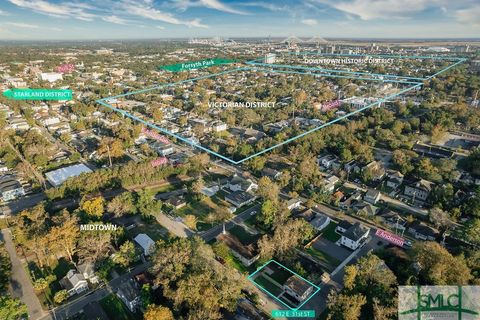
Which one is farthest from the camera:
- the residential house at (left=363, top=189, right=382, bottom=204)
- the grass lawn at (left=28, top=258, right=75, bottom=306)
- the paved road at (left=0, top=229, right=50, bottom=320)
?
the residential house at (left=363, top=189, right=382, bottom=204)

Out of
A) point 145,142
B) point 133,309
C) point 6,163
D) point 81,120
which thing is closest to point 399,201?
point 133,309

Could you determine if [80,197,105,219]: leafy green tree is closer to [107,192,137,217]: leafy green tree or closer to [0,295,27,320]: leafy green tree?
[107,192,137,217]: leafy green tree

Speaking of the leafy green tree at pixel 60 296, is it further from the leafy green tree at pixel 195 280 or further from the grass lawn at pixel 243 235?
the grass lawn at pixel 243 235

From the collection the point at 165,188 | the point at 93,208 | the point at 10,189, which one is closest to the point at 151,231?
the point at 93,208

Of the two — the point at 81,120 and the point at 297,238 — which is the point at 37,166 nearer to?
the point at 81,120

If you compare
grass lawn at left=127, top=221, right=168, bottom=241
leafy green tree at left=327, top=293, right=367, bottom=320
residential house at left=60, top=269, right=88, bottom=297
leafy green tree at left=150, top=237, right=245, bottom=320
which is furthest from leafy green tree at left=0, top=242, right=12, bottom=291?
leafy green tree at left=327, top=293, right=367, bottom=320
